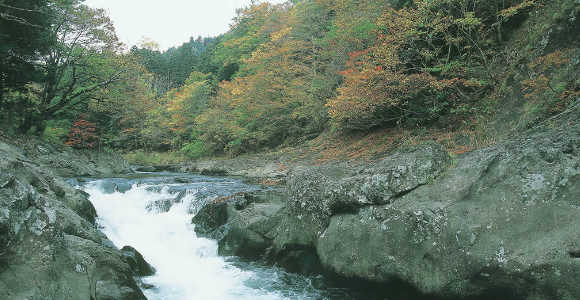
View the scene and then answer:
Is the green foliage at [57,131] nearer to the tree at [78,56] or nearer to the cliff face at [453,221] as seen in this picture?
the tree at [78,56]

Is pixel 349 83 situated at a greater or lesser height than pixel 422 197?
greater

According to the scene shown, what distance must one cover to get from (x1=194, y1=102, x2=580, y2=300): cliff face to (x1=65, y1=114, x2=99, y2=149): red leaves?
19.0 m

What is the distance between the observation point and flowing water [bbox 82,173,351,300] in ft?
18.9

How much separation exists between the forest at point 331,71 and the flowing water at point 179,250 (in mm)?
5214

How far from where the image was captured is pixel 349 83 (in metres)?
12.3

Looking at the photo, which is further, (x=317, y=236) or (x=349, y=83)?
(x=349, y=83)

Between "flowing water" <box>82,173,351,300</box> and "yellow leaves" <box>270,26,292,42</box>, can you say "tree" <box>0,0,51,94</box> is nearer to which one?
"flowing water" <box>82,173,351,300</box>

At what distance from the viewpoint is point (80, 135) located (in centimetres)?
2152

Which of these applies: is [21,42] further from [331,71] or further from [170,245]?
[331,71]

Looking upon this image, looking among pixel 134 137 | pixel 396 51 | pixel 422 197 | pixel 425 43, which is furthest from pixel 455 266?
pixel 134 137

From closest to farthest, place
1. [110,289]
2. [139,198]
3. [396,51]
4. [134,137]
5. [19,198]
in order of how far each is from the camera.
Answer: [19,198] → [110,289] → [396,51] → [139,198] → [134,137]

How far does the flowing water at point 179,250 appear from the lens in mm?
A: 5766

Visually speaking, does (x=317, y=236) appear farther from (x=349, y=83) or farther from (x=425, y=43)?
(x=425, y=43)

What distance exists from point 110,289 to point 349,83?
10.5 m
